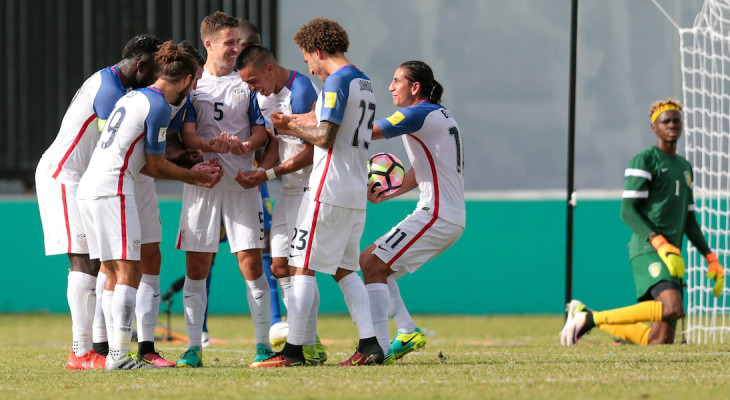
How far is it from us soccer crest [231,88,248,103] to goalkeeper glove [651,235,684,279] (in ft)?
13.0

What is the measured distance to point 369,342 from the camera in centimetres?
648

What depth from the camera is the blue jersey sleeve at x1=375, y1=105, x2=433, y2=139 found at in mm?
6914

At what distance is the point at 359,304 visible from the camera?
6.48m

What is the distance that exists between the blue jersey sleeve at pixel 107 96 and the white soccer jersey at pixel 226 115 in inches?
18.9

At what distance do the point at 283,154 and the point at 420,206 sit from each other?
0.99 m

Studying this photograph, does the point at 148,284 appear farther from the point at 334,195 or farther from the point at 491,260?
the point at 491,260

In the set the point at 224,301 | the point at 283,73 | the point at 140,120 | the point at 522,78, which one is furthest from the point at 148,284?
the point at 522,78

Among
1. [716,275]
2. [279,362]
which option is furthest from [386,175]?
[716,275]

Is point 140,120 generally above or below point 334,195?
above

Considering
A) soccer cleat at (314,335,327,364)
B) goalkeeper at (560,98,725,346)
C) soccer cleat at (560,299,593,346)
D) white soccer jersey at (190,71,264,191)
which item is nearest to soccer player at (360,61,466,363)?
soccer cleat at (314,335,327,364)

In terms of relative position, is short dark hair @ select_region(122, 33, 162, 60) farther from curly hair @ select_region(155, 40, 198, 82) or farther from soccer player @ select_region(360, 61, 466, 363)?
soccer player @ select_region(360, 61, 466, 363)

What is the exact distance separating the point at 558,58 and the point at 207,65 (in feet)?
33.2

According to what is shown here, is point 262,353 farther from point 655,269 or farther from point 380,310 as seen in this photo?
point 655,269

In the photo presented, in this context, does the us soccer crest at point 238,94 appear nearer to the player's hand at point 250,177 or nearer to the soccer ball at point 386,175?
the player's hand at point 250,177
